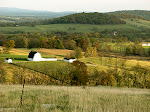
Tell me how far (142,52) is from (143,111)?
113m

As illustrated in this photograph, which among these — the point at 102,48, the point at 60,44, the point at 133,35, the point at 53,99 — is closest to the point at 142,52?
the point at 102,48

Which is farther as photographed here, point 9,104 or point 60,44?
point 60,44

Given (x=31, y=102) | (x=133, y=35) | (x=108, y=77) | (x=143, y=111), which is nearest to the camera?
(x=143, y=111)

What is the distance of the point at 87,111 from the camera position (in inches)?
310

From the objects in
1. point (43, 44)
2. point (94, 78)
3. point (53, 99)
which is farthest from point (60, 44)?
point (53, 99)

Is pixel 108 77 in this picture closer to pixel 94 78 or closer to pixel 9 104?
pixel 94 78

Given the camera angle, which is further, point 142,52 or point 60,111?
point 142,52

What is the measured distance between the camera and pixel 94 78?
47.9 m

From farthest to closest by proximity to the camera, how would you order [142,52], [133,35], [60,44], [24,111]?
[133,35] → [60,44] → [142,52] → [24,111]

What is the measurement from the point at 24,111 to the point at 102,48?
12766 centimetres

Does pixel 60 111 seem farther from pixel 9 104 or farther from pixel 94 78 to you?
pixel 94 78

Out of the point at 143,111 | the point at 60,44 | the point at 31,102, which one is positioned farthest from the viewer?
the point at 60,44

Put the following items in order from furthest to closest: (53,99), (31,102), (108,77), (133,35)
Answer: (133,35) → (108,77) → (53,99) → (31,102)

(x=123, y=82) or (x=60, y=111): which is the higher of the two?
(x=60, y=111)
